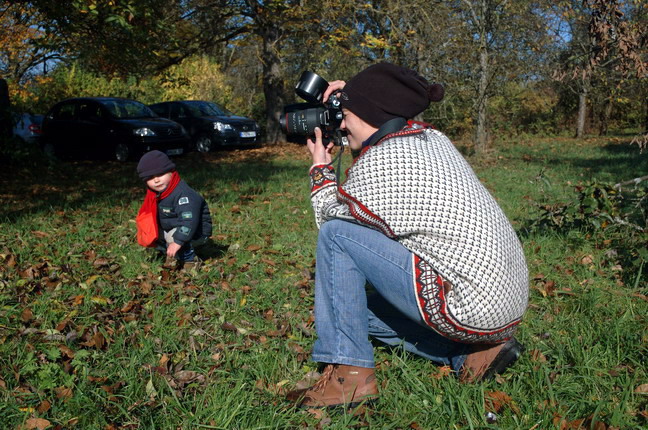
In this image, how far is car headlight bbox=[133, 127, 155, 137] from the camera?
1297 centimetres

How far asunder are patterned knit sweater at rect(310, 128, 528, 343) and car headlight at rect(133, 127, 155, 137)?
455 inches

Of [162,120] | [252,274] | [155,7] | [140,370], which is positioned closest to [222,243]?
[252,274]

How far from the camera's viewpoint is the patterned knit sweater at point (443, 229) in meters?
2.19

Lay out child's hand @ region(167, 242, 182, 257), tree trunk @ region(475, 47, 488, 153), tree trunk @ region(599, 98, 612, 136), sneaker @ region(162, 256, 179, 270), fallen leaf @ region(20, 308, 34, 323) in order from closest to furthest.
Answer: fallen leaf @ region(20, 308, 34, 323)
child's hand @ region(167, 242, 182, 257)
sneaker @ region(162, 256, 179, 270)
tree trunk @ region(475, 47, 488, 153)
tree trunk @ region(599, 98, 612, 136)

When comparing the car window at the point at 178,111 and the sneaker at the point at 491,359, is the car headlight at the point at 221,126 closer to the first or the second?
the car window at the point at 178,111

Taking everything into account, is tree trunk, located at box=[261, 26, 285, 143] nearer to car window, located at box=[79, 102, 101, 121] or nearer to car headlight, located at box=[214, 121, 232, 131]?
car headlight, located at box=[214, 121, 232, 131]

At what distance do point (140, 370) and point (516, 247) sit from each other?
1.79 m

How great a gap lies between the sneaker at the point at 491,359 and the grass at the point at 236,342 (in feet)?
0.24

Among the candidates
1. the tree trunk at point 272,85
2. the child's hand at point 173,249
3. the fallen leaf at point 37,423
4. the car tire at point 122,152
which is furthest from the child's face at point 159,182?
the tree trunk at point 272,85

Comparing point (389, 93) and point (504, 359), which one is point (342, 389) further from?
point (389, 93)

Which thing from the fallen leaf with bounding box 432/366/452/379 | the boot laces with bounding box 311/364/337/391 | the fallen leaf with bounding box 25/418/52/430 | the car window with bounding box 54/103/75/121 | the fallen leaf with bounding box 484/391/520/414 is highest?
the car window with bounding box 54/103/75/121

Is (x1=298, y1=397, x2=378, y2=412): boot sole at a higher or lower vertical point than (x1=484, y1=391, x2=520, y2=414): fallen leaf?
higher

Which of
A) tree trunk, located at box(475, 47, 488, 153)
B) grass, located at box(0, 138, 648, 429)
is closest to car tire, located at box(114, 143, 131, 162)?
grass, located at box(0, 138, 648, 429)

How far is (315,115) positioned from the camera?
276 cm
